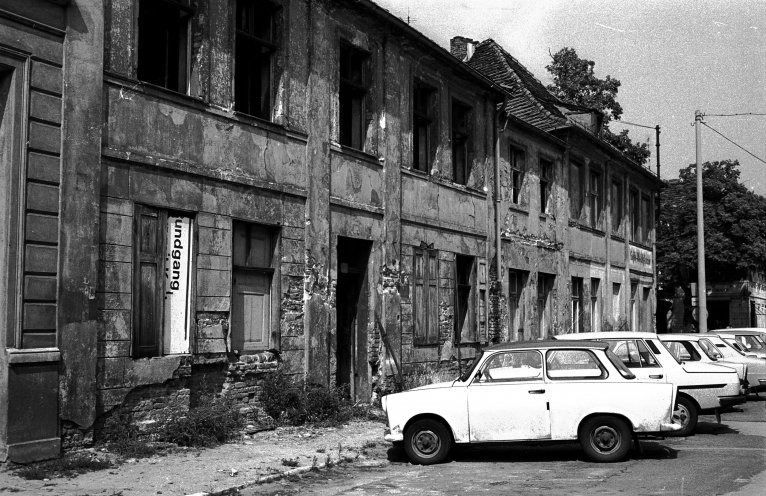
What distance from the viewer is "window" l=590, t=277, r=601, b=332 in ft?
101

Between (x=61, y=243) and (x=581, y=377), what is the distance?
6.54 m

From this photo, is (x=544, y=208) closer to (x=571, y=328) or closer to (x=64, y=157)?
(x=571, y=328)

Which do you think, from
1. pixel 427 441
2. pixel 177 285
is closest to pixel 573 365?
pixel 427 441

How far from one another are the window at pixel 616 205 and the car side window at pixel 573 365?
2265cm

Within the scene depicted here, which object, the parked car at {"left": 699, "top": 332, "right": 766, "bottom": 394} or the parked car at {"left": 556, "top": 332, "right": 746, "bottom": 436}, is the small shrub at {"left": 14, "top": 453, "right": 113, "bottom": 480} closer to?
the parked car at {"left": 556, "top": 332, "right": 746, "bottom": 436}

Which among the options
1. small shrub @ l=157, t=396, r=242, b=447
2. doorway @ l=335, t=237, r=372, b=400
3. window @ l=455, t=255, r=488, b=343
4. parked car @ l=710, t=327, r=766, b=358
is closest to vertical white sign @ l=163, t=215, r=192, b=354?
small shrub @ l=157, t=396, r=242, b=447

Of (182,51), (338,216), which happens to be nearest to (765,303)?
(338,216)

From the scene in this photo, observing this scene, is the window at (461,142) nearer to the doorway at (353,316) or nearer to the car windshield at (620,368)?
the doorway at (353,316)

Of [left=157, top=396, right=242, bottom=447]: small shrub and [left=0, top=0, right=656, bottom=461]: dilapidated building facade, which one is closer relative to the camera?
[left=0, top=0, right=656, bottom=461]: dilapidated building facade

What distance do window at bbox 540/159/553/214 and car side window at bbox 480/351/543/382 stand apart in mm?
16150

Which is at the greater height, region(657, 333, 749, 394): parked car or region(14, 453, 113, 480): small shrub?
region(657, 333, 749, 394): parked car

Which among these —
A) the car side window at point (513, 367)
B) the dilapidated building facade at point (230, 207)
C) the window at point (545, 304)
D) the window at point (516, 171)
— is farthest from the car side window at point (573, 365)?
the window at point (545, 304)

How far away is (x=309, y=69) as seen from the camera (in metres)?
15.5

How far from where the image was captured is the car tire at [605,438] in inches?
427
